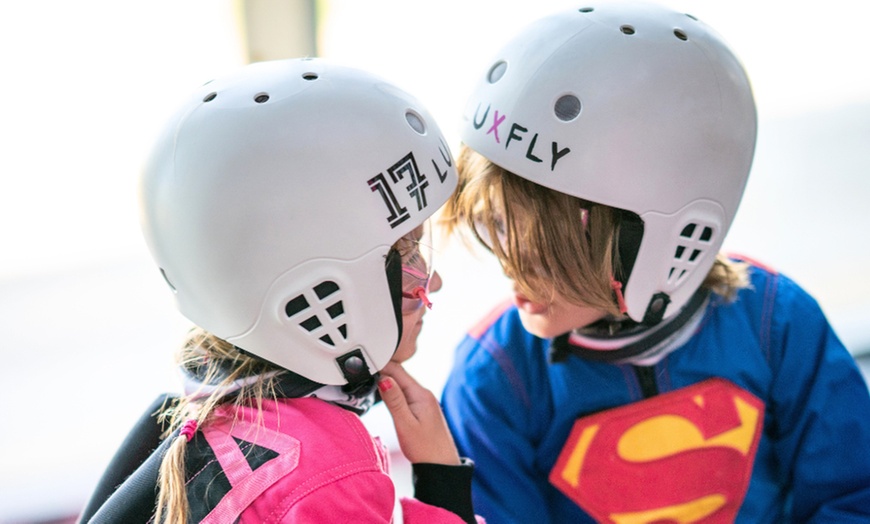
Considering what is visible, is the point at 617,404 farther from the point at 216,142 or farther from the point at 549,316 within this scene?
the point at 216,142

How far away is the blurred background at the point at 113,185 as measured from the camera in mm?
2051

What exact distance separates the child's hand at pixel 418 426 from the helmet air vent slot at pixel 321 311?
16 cm

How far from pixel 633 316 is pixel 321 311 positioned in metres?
0.50

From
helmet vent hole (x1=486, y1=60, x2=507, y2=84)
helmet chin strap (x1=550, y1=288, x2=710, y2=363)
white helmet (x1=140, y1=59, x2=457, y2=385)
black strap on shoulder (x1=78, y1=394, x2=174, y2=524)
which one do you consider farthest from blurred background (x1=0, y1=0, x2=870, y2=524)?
black strap on shoulder (x1=78, y1=394, x2=174, y2=524)

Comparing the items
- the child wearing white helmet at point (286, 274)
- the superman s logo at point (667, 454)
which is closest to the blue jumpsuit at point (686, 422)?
the superman s logo at point (667, 454)

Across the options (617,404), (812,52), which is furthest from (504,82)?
(812,52)

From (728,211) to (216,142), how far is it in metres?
0.76

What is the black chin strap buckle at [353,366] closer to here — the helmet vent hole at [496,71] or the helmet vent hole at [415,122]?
the helmet vent hole at [415,122]

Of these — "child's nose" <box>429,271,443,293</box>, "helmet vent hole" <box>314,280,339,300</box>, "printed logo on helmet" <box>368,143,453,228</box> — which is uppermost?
"printed logo on helmet" <box>368,143,453,228</box>

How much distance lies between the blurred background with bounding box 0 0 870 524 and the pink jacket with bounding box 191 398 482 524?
3.15 feet

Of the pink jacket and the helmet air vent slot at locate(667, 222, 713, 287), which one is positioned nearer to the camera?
the pink jacket

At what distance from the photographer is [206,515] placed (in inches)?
39.5

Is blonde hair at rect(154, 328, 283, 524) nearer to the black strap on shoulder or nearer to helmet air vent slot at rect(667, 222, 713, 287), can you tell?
the black strap on shoulder

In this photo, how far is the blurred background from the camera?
2051 millimetres
